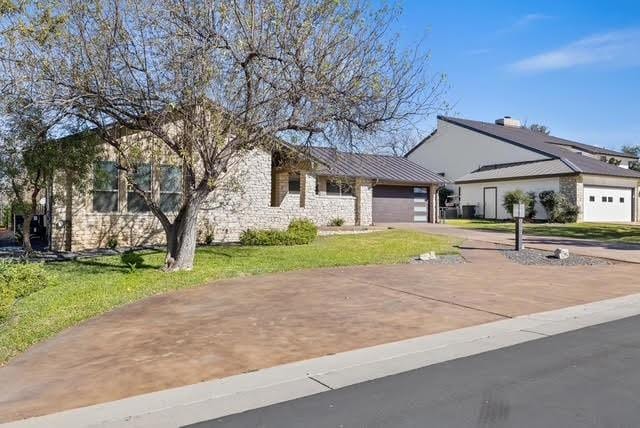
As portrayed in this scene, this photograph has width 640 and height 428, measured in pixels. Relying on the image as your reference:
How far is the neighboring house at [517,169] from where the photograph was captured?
105 ft

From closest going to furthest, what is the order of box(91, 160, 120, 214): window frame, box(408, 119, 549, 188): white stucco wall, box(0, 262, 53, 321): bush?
box(0, 262, 53, 321): bush
box(91, 160, 120, 214): window frame
box(408, 119, 549, 188): white stucco wall

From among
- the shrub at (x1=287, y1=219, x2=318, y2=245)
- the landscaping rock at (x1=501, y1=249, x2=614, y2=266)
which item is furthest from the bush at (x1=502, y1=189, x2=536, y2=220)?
the shrub at (x1=287, y1=219, x2=318, y2=245)

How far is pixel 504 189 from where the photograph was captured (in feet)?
114

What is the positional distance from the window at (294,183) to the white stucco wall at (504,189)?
1633 cm

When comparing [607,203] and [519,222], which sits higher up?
[607,203]

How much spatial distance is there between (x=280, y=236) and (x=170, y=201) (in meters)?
4.11

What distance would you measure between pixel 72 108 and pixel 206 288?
4.75m

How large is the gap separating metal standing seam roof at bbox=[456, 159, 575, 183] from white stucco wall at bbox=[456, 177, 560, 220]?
0.44 m

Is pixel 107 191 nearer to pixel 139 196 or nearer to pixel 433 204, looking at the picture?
pixel 139 196

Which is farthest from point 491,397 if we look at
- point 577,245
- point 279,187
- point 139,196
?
point 279,187

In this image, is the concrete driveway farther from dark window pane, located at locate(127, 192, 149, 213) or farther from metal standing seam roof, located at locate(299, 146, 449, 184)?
metal standing seam roof, located at locate(299, 146, 449, 184)

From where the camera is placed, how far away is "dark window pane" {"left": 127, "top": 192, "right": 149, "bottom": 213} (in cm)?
1723

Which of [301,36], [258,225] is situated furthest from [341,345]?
[258,225]

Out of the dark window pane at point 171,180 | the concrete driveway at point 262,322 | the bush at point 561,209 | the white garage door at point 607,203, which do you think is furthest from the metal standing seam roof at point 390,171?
the concrete driveway at point 262,322
